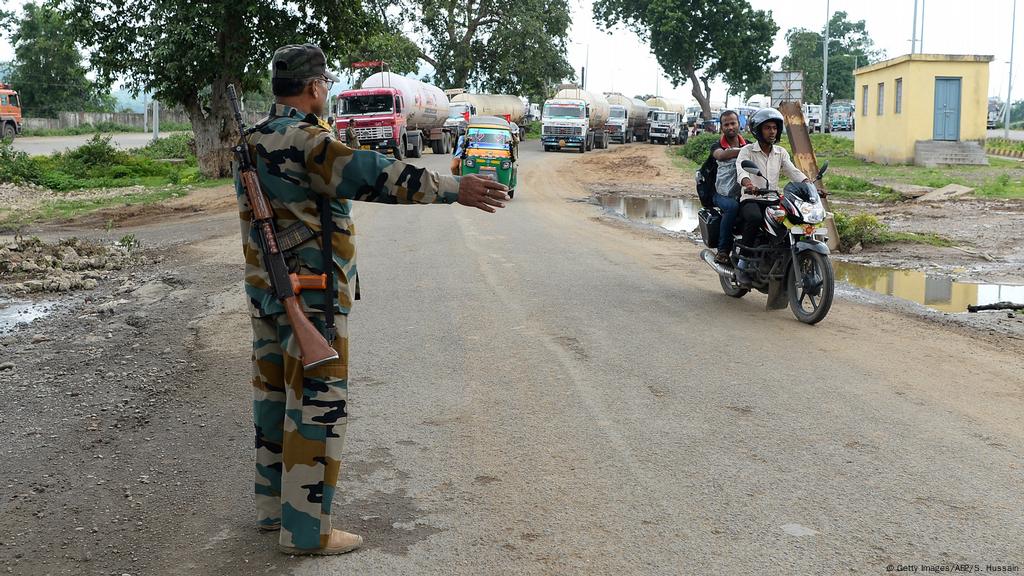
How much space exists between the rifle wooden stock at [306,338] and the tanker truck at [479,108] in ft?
132

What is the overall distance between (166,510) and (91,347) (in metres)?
3.61

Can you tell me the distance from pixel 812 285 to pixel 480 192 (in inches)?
200

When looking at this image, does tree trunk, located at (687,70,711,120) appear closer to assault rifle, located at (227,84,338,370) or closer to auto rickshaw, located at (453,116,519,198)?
auto rickshaw, located at (453,116,519,198)

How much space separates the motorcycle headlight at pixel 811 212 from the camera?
807cm

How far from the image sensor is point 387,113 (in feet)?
113

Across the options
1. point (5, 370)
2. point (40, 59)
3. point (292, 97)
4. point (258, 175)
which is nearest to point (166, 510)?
point (258, 175)

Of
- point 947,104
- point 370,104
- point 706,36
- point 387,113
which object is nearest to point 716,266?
point 947,104

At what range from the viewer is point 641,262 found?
39.3 feet

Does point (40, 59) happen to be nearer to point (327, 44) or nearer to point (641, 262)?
point (327, 44)

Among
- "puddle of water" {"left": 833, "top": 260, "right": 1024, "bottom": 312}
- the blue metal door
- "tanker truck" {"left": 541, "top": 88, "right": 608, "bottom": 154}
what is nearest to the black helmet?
"puddle of water" {"left": 833, "top": 260, "right": 1024, "bottom": 312}

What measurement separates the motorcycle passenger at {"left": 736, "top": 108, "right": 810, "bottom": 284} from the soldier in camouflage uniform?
208 inches

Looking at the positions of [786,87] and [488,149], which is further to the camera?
[786,87]

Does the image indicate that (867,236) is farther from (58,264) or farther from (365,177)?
(365,177)

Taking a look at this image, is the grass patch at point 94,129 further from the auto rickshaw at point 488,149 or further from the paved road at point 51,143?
the auto rickshaw at point 488,149
